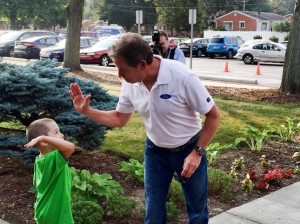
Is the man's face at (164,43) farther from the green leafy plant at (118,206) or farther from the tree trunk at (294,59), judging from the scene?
the tree trunk at (294,59)

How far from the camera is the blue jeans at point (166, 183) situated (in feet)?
10.4

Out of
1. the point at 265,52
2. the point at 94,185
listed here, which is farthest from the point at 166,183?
the point at 265,52

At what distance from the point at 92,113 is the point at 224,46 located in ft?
104

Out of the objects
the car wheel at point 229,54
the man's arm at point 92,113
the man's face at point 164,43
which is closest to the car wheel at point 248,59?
the car wheel at point 229,54

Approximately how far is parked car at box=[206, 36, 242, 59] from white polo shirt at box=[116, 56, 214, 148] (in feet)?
104

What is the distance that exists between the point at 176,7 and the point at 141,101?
175ft

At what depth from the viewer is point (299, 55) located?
12.6 meters

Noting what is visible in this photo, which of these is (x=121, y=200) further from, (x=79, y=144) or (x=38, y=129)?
(x=38, y=129)

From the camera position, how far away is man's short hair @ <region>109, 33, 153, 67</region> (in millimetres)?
2711

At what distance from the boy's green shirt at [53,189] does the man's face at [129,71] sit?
63 centimetres

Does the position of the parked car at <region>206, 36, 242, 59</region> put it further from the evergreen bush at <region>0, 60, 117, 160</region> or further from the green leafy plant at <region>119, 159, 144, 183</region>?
the green leafy plant at <region>119, 159, 144, 183</region>

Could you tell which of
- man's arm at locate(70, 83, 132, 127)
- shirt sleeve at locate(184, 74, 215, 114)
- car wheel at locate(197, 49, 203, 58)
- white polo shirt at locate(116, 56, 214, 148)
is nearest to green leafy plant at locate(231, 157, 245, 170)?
man's arm at locate(70, 83, 132, 127)

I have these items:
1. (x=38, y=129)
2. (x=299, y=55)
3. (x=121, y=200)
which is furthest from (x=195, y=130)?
(x=299, y=55)

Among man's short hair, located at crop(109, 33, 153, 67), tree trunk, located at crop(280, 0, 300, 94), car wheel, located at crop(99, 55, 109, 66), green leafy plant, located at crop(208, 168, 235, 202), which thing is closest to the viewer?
man's short hair, located at crop(109, 33, 153, 67)
